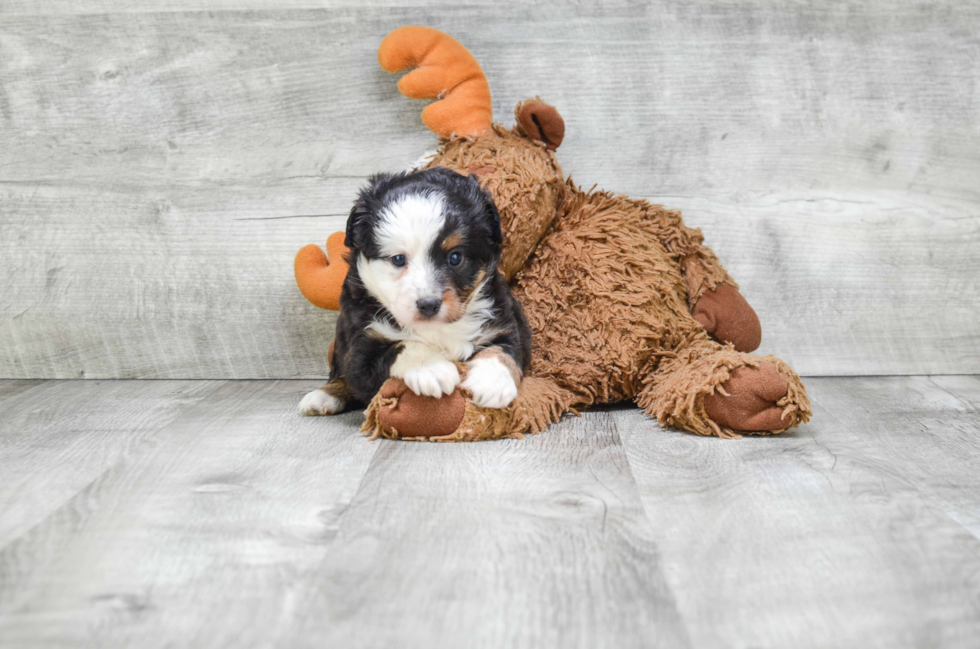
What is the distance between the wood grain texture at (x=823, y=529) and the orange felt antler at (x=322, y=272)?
3.03 ft

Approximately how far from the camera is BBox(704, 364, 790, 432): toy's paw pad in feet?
6.04

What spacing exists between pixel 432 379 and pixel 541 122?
855 millimetres

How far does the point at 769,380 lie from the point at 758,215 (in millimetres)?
881

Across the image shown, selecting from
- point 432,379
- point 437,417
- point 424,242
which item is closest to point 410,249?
point 424,242

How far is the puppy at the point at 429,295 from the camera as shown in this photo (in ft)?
5.65

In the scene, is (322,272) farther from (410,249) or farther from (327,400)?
(410,249)

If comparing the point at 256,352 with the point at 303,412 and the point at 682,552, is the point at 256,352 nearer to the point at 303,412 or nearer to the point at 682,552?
the point at 303,412

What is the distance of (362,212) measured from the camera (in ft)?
5.93

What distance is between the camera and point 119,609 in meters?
1.06

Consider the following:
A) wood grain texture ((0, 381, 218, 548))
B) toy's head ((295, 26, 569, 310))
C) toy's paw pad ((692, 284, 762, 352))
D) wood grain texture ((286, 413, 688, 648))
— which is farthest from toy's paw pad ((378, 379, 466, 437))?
toy's paw pad ((692, 284, 762, 352))

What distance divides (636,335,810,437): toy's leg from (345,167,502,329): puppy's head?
0.58 metres

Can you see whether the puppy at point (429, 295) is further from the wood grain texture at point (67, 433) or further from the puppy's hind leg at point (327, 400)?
the wood grain texture at point (67, 433)

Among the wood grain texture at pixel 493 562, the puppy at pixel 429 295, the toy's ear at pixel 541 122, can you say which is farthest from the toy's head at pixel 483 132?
the wood grain texture at pixel 493 562

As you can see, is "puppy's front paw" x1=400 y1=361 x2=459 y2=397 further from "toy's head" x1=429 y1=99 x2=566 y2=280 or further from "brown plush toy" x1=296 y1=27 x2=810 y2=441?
"toy's head" x1=429 y1=99 x2=566 y2=280
